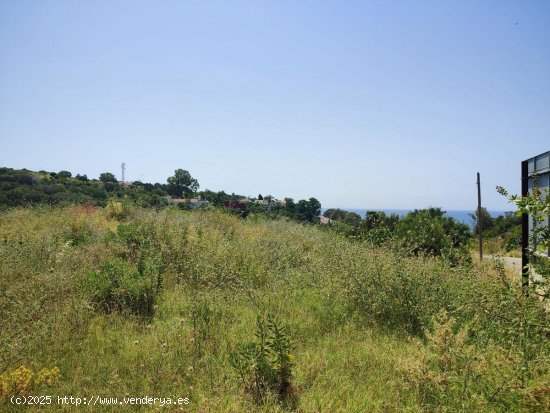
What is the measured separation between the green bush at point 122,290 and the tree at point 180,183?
204 feet

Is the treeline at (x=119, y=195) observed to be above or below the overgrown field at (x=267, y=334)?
above

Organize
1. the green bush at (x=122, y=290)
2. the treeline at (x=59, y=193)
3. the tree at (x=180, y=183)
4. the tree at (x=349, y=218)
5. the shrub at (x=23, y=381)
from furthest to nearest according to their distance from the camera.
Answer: the tree at (x=180, y=183) < the treeline at (x=59, y=193) < the tree at (x=349, y=218) < the green bush at (x=122, y=290) < the shrub at (x=23, y=381)

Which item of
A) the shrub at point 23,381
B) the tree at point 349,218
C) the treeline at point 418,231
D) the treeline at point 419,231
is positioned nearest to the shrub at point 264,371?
the shrub at point 23,381

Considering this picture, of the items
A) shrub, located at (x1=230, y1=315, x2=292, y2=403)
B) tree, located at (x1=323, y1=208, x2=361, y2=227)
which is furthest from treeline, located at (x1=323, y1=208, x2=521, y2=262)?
shrub, located at (x1=230, y1=315, x2=292, y2=403)

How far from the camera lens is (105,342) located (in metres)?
3.86

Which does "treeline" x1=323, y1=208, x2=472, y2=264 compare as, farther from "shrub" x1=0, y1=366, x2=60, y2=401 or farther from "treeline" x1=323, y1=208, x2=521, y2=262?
"shrub" x1=0, y1=366, x2=60, y2=401

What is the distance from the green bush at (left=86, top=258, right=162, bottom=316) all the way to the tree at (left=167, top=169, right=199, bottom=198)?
6211 centimetres

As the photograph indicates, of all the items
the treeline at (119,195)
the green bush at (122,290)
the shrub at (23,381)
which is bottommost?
the shrub at (23,381)

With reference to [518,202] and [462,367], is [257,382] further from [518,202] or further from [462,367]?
[518,202]

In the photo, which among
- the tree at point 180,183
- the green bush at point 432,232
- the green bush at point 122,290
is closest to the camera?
the green bush at point 122,290

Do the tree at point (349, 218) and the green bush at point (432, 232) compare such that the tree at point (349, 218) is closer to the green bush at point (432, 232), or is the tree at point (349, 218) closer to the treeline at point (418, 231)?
the treeline at point (418, 231)

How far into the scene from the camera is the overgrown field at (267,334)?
10.1 feet

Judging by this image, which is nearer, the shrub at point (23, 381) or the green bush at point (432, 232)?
the shrub at point (23, 381)

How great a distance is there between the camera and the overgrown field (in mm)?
3080
